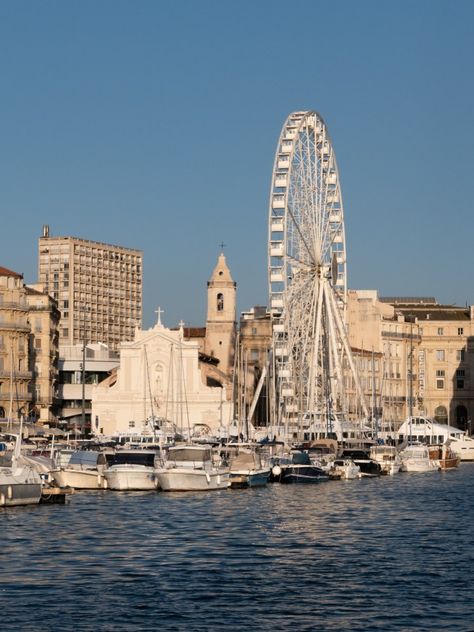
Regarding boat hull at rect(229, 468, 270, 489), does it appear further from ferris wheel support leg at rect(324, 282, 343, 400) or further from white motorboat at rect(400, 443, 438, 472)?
white motorboat at rect(400, 443, 438, 472)

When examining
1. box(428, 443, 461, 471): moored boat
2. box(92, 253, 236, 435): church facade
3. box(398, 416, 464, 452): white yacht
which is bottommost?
box(428, 443, 461, 471): moored boat

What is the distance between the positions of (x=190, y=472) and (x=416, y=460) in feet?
154

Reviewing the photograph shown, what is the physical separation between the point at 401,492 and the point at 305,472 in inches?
344

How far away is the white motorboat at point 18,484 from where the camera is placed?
77.4m

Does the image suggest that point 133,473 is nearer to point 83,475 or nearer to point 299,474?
point 83,475

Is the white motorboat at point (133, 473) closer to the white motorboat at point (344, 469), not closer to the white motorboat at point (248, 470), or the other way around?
the white motorboat at point (248, 470)

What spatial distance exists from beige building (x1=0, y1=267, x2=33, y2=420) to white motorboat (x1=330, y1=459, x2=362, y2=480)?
50.6m

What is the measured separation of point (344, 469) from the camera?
11656 cm

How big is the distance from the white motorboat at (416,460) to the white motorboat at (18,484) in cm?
6186

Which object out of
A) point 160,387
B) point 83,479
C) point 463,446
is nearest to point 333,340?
point 83,479

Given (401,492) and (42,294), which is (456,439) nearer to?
(42,294)

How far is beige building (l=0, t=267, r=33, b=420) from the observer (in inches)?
6309

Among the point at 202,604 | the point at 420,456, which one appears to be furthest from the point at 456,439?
the point at 202,604

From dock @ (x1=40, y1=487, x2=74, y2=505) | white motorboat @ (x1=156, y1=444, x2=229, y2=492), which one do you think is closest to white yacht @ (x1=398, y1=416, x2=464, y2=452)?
white motorboat @ (x1=156, y1=444, x2=229, y2=492)
